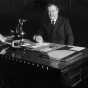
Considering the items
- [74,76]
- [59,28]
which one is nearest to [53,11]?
[59,28]

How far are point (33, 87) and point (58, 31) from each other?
4.91 feet

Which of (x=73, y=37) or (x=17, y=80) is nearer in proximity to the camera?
(x=17, y=80)

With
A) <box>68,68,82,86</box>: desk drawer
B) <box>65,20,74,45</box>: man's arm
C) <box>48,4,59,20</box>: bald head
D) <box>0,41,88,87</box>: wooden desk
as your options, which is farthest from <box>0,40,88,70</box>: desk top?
<box>48,4,59,20</box>: bald head

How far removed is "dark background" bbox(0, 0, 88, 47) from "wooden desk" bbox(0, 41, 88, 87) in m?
0.99

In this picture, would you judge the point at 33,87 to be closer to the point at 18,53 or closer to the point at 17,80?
the point at 17,80

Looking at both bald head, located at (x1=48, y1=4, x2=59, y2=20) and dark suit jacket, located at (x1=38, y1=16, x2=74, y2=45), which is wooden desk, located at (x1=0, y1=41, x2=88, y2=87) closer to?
dark suit jacket, located at (x1=38, y1=16, x2=74, y2=45)

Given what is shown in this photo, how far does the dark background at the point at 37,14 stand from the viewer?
3000 mm

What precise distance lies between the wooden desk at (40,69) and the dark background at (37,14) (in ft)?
3.24

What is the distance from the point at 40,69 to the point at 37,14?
2.30 metres

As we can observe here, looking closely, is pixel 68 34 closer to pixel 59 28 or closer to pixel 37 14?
pixel 59 28

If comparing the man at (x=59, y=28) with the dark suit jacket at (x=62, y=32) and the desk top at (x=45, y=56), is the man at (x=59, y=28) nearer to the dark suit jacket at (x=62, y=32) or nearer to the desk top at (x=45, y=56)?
the dark suit jacket at (x=62, y=32)

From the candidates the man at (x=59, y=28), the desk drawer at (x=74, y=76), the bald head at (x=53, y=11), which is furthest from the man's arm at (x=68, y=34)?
the desk drawer at (x=74, y=76)

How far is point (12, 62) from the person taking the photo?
79.0 inches

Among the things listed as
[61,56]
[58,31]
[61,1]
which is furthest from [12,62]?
[61,1]
